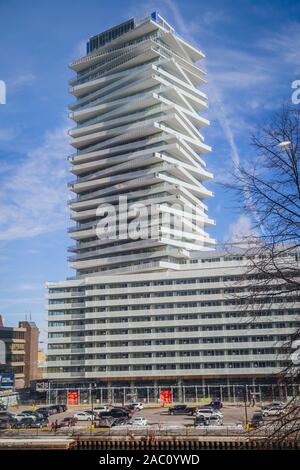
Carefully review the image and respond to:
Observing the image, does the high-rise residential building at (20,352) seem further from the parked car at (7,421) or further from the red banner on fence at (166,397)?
the parked car at (7,421)

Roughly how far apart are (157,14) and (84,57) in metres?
15.7

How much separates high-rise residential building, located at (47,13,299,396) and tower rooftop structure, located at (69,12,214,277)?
20 cm

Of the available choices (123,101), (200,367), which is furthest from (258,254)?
(123,101)

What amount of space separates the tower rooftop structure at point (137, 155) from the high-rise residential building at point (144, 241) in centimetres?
20

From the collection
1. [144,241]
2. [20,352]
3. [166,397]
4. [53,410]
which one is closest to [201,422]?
[166,397]

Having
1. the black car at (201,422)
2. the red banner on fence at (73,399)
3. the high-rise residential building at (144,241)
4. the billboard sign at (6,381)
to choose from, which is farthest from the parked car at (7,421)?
the billboard sign at (6,381)

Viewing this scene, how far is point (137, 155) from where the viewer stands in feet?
239

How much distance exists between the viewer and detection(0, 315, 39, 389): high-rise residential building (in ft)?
245

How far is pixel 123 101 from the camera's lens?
76188 millimetres

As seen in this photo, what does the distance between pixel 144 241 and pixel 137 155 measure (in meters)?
14.5

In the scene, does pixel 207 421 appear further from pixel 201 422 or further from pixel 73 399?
pixel 73 399

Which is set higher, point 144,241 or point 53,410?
point 144,241

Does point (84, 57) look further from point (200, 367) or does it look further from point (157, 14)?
point (200, 367)

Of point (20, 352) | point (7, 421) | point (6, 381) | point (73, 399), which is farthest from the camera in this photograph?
point (20, 352)
